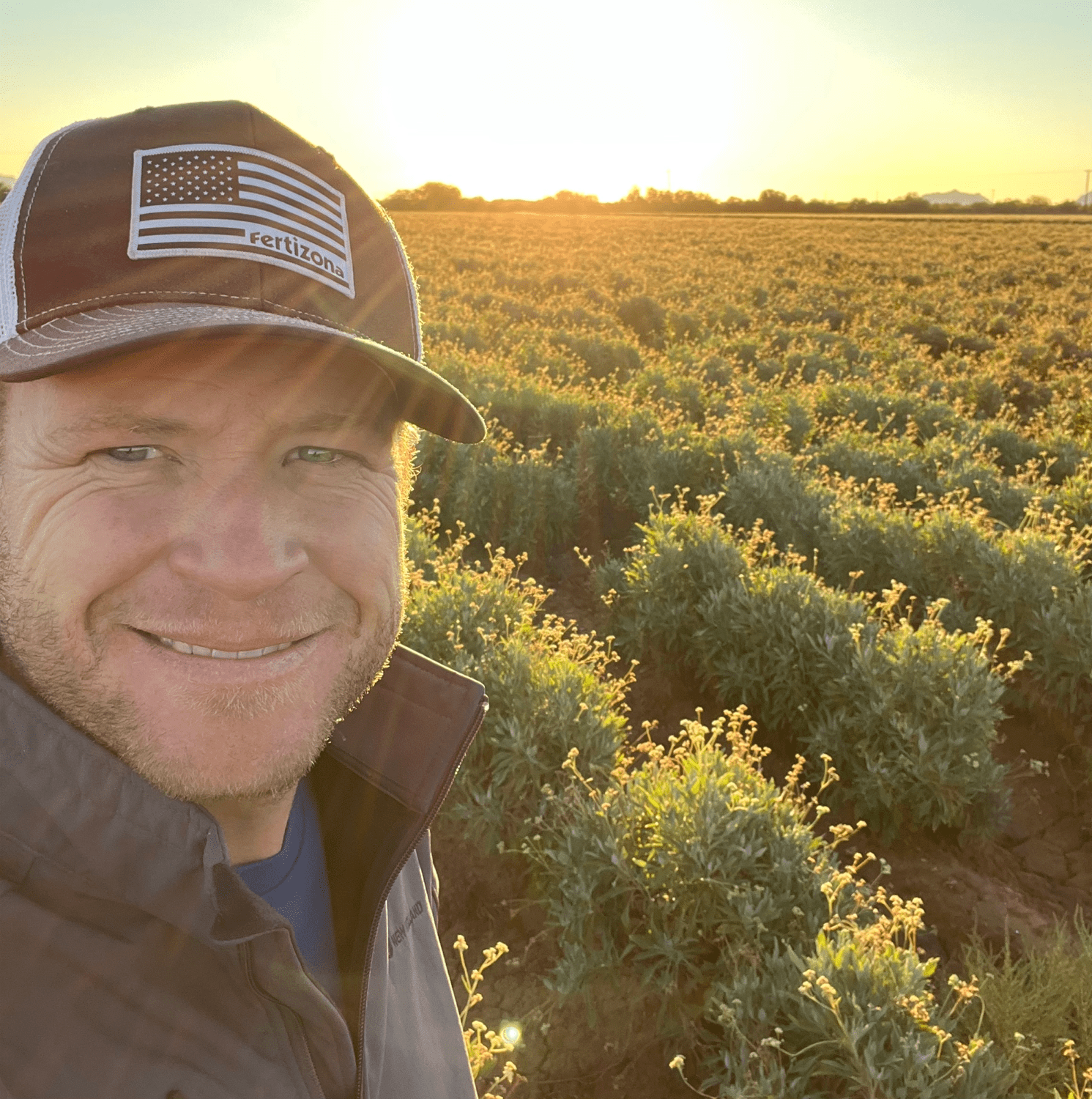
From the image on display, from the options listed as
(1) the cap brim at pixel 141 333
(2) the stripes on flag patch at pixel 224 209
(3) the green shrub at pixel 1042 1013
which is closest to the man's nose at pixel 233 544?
(1) the cap brim at pixel 141 333

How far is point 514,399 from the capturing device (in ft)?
35.6

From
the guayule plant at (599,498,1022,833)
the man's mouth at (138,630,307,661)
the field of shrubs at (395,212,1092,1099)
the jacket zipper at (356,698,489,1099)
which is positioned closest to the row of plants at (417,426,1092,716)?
the field of shrubs at (395,212,1092,1099)

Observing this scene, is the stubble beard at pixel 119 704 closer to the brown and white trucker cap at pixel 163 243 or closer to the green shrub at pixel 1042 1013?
the brown and white trucker cap at pixel 163 243

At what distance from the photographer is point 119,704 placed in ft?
4.51

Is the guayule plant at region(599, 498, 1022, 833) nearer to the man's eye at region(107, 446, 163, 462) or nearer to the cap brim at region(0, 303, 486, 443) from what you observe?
the cap brim at region(0, 303, 486, 443)

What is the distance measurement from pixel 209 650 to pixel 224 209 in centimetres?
75

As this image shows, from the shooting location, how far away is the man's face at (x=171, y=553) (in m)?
1.36

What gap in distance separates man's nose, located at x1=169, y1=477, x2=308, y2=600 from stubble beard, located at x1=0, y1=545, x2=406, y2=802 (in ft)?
0.63

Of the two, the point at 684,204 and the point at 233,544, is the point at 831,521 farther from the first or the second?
the point at 684,204

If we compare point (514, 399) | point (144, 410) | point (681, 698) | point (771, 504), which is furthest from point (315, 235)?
point (514, 399)

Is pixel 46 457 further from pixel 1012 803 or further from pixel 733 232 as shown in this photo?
pixel 733 232

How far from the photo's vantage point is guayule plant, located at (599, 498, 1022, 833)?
4.79 meters

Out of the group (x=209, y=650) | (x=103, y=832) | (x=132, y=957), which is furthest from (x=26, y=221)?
(x=132, y=957)

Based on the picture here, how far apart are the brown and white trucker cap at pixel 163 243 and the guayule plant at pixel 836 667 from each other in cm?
435
